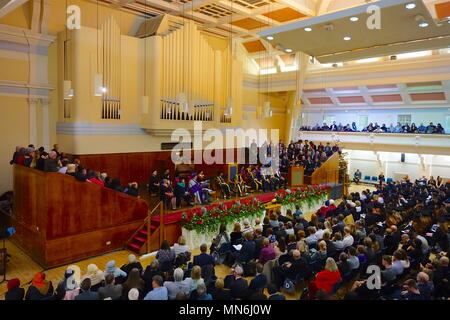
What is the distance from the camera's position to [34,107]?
11859 mm

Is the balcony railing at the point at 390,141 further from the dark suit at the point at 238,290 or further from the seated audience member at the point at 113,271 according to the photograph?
the seated audience member at the point at 113,271

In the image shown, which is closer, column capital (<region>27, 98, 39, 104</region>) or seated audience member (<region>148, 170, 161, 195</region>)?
column capital (<region>27, 98, 39, 104</region>)

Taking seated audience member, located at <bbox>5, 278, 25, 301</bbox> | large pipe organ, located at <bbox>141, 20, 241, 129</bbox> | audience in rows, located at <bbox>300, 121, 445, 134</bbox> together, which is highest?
large pipe organ, located at <bbox>141, 20, 241, 129</bbox>

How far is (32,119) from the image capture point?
11836 mm

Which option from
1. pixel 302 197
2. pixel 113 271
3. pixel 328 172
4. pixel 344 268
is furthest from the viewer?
pixel 328 172

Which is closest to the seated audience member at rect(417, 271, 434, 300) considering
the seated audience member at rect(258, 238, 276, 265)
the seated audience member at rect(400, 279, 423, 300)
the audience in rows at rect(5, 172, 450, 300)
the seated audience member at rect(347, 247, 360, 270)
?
the audience in rows at rect(5, 172, 450, 300)

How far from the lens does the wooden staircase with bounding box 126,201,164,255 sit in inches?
368

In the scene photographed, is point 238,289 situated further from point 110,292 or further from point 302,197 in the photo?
point 302,197

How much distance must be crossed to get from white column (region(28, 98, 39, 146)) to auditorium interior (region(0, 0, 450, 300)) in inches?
3.0

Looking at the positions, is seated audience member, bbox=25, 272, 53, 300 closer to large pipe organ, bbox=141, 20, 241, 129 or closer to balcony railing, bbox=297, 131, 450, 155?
large pipe organ, bbox=141, 20, 241, 129

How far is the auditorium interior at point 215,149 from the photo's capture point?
247 inches

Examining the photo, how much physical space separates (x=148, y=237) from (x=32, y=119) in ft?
20.9

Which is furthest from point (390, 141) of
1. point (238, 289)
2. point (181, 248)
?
point (238, 289)

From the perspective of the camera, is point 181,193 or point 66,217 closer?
point 66,217
